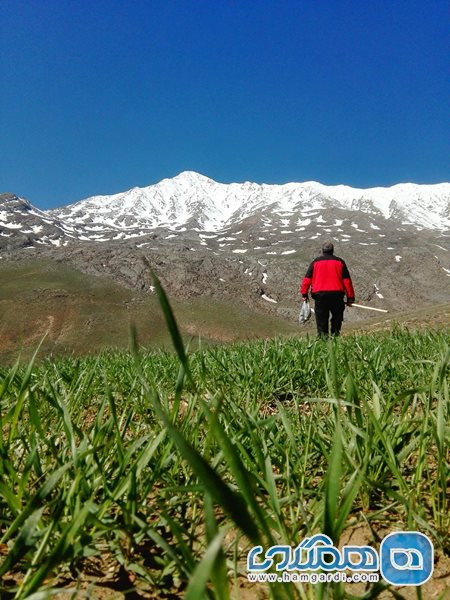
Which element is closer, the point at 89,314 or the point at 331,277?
the point at 331,277

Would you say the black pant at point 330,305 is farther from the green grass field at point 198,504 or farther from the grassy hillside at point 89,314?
the grassy hillside at point 89,314

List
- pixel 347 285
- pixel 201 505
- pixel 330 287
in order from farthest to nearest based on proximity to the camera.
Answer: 1. pixel 347 285
2. pixel 330 287
3. pixel 201 505

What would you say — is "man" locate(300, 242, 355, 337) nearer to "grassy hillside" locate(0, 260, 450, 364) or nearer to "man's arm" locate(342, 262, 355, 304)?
"man's arm" locate(342, 262, 355, 304)

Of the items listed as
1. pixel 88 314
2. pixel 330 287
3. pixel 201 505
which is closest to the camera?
pixel 201 505

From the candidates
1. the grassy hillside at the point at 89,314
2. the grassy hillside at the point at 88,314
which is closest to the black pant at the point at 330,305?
the grassy hillside at the point at 88,314

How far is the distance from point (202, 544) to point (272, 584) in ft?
1.97

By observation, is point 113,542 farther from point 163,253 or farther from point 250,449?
point 163,253

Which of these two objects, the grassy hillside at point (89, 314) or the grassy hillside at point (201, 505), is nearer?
the grassy hillside at point (201, 505)

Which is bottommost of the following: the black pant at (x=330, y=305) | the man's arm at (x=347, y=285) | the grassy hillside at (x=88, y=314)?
the grassy hillside at (x=88, y=314)

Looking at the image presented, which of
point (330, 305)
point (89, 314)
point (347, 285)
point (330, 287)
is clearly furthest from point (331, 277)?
point (89, 314)

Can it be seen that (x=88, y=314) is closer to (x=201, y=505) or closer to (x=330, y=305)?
(x=330, y=305)

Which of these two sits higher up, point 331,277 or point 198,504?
point 331,277

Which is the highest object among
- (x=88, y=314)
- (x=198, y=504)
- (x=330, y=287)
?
(x=330, y=287)

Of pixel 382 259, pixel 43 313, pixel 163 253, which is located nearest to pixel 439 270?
pixel 382 259
